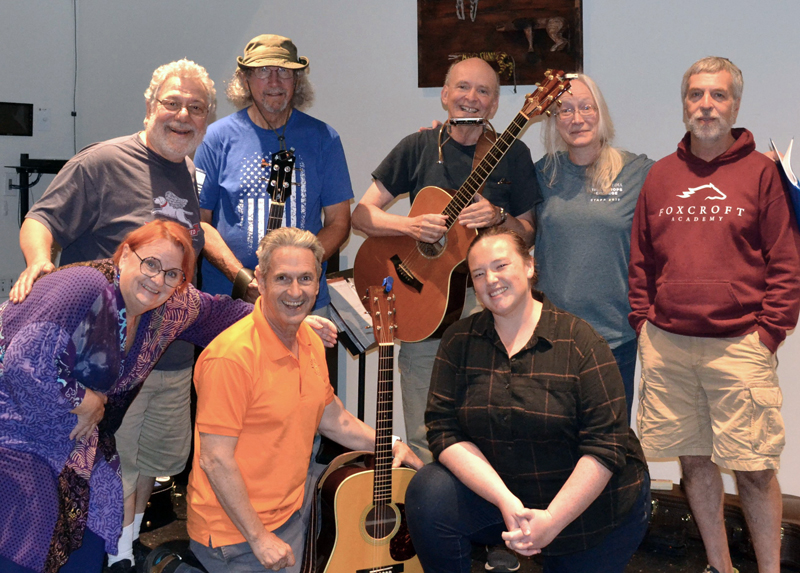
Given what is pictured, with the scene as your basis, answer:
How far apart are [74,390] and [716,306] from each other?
184 centimetres

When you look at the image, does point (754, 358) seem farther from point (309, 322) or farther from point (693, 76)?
point (309, 322)

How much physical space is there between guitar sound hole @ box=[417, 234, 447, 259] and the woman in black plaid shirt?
582mm

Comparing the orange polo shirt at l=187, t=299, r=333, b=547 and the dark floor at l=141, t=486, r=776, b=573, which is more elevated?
the orange polo shirt at l=187, t=299, r=333, b=547

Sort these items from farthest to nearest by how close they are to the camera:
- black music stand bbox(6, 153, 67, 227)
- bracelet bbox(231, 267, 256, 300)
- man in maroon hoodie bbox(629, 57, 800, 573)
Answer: black music stand bbox(6, 153, 67, 227)
bracelet bbox(231, 267, 256, 300)
man in maroon hoodie bbox(629, 57, 800, 573)

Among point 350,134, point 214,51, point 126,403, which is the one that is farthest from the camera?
point 214,51

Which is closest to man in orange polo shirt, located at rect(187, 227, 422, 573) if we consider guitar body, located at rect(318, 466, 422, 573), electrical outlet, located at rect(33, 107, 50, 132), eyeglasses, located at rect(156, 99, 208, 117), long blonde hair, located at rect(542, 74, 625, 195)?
guitar body, located at rect(318, 466, 422, 573)

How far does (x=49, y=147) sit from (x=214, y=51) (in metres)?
1.28

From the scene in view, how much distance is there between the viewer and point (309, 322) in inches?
93.7

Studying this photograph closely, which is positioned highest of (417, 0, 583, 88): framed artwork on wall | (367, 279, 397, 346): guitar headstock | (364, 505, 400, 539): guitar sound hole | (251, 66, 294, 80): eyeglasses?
(417, 0, 583, 88): framed artwork on wall

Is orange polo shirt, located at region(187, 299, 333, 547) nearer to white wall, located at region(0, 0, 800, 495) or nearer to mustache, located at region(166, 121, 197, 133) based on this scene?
mustache, located at region(166, 121, 197, 133)

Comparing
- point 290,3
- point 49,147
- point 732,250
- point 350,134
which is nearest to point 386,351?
point 732,250

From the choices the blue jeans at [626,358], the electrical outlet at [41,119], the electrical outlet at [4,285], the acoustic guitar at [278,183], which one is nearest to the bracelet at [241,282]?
the acoustic guitar at [278,183]

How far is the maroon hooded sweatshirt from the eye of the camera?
2.46 meters

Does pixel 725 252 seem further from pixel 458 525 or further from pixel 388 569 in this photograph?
pixel 388 569
